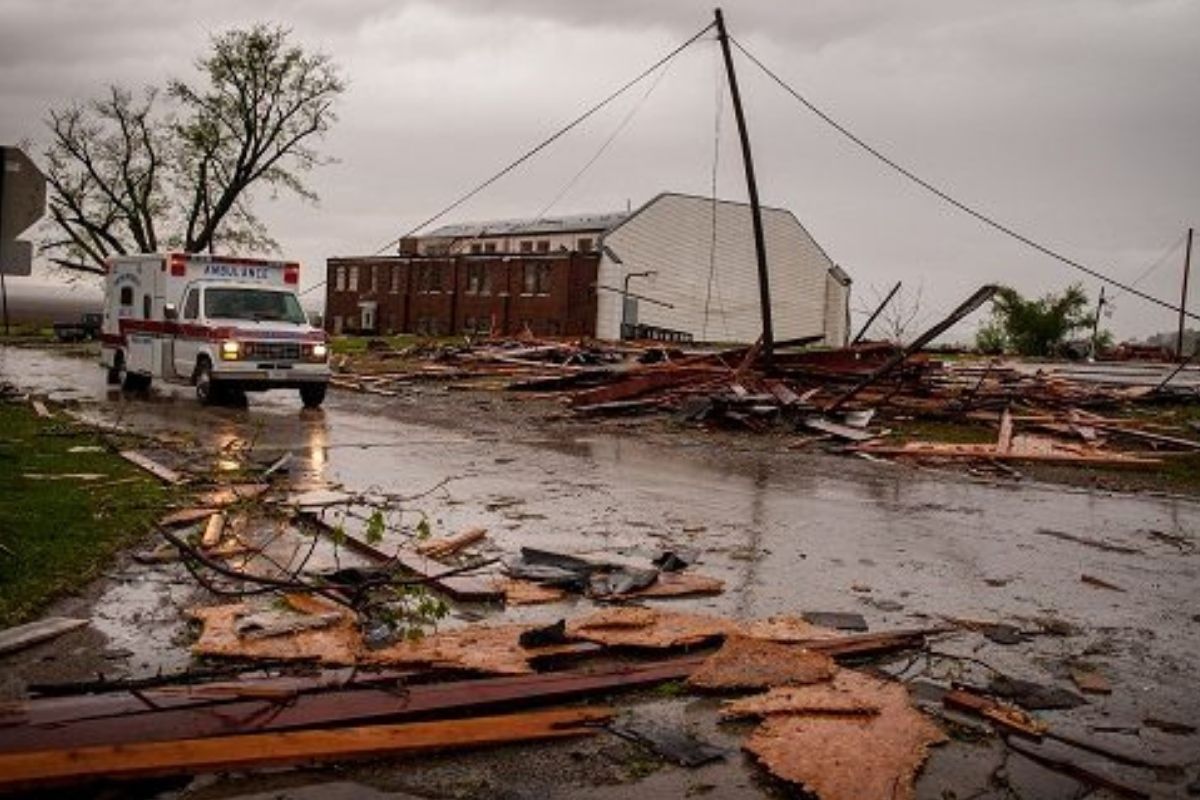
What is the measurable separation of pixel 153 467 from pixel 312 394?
8358 millimetres

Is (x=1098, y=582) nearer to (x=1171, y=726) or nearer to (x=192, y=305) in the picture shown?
(x=1171, y=726)

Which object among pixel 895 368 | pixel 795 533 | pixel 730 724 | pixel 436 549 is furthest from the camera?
pixel 895 368

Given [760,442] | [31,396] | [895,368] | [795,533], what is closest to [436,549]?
[795,533]

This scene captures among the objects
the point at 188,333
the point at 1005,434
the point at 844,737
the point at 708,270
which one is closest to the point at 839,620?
the point at 844,737

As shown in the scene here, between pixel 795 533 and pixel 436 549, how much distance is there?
10.0 feet

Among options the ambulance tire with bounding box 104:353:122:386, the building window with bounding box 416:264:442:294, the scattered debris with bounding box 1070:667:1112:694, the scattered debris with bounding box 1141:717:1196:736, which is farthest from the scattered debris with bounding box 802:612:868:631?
the building window with bounding box 416:264:442:294

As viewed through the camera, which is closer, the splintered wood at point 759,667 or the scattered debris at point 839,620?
the splintered wood at point 759,667

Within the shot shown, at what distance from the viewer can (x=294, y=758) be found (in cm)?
325

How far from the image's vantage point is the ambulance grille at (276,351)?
16812 millimetres

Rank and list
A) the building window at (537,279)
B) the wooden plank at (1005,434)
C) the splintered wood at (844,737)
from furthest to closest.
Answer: the building window at (537,279), the wooden plank at (1005,434), the splintered wood at (844,737)

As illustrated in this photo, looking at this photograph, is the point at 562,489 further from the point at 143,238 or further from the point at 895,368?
the point at 143,238

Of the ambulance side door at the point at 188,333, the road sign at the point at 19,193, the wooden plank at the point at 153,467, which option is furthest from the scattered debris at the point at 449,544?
the ambulance side door at the point at 188,333

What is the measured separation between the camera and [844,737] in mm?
3617

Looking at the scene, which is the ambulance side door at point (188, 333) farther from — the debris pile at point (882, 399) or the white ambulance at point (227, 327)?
the debris pile at point (882, 399)
